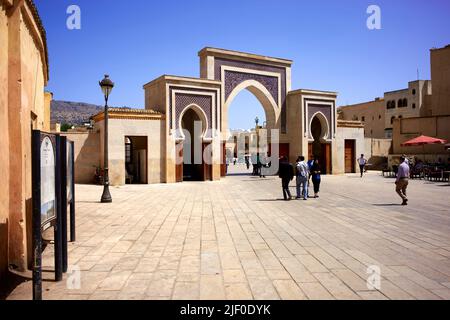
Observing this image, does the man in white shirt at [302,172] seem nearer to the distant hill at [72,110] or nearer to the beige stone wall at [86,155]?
the beige stone wall at [86,155]

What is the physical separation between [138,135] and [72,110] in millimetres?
136915

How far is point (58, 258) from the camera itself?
4.38 metres

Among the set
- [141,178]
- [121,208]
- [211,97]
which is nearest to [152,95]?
[211,97]

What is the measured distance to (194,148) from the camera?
75.2ft

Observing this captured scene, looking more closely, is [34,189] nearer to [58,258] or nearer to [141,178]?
[58,258]

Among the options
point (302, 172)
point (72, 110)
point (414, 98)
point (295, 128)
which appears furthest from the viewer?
point (72, 110)

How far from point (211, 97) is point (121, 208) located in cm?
1294

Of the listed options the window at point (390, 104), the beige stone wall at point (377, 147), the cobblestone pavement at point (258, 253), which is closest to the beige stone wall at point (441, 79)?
the beige stone wall at point (377, 147)

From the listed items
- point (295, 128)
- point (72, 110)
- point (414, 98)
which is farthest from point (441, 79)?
point (72, 110)

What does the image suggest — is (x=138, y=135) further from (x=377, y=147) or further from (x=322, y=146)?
(x=377, y=147)

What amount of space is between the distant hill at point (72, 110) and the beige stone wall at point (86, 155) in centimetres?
11061

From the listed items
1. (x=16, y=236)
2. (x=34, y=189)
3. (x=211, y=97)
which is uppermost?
(x=211, y=97)

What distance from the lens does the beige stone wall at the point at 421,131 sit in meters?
27.9

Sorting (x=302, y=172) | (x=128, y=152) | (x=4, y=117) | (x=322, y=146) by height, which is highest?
(x=322, y=146)
